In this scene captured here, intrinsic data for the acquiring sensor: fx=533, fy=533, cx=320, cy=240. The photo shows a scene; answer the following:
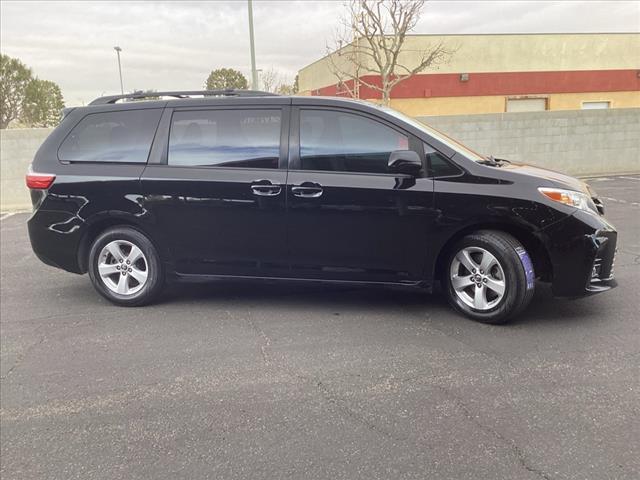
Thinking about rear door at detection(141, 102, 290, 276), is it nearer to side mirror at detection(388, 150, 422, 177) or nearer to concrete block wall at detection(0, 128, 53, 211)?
side mirror at detection(388, 150, 422, 177)

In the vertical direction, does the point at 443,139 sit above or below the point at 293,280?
above

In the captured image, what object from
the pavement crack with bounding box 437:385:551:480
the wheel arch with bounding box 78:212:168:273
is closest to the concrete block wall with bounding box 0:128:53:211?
the wheel arch with bounding box 78:212:168:273

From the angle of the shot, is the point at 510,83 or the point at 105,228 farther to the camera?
the point at 510,83

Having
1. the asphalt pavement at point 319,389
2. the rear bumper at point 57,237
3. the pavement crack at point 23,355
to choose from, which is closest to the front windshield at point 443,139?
the asphalt pavement at point 319,389

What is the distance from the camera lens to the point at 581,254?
4.02 m

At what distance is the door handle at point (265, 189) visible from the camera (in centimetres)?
439

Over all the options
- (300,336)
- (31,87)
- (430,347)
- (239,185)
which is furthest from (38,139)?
(31,87)

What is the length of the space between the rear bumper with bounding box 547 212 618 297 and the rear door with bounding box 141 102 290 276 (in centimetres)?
217

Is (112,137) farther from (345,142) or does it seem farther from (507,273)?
(507,273)

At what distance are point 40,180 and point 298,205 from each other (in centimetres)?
246

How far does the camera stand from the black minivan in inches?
162

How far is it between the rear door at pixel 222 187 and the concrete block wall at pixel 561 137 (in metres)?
9.44

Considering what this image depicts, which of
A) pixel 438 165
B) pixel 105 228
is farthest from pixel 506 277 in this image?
pixel 105 228

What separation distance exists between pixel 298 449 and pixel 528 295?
90.0 inches
